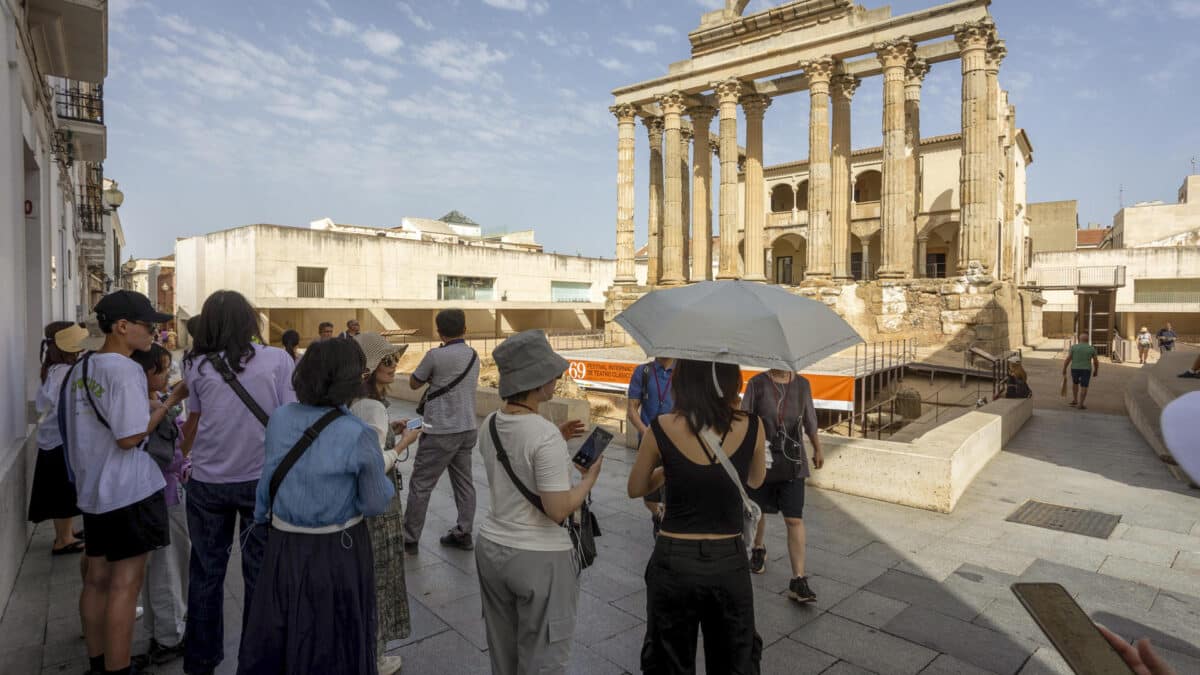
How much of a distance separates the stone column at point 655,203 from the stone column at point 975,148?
43.2 ft

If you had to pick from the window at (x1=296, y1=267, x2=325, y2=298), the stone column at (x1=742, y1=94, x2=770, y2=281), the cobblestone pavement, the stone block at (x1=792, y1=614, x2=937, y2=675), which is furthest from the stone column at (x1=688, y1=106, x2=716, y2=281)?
the stone block at (x1=792, y1=614, x2=937, y2=675)

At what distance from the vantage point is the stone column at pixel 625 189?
29031 millimetres

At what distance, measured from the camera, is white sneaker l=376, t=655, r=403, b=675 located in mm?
3234

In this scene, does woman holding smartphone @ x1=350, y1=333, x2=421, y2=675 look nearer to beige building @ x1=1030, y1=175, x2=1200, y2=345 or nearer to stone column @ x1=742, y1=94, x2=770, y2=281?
stone column @ x1=742, y1=94, x2=770, y2=281

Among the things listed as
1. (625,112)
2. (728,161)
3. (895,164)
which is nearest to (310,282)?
(625,112)

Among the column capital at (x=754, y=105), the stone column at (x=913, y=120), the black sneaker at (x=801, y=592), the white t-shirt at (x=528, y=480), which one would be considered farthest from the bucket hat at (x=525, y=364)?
the column capital at (x=754, y=105)

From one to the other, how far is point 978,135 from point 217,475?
23.1 metres

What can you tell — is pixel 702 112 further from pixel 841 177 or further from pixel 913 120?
pixel 913 120

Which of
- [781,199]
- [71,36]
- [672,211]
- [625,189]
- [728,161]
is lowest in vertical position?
[71,36]

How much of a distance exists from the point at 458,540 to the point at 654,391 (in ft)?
6.30

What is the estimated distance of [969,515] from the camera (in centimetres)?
605

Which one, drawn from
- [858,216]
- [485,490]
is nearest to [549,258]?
[858,216]

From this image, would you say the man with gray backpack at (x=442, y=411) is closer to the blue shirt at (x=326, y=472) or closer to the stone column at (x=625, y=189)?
the blue shirt at (x=326, y=472)

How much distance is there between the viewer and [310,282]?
3509 cm
